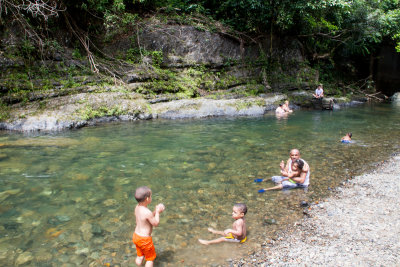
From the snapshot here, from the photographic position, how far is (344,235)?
401 centimetres

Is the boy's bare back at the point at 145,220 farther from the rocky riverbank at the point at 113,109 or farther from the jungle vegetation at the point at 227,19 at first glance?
the jungle vegetation at the point at 227,19

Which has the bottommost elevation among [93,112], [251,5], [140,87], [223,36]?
[93,112]

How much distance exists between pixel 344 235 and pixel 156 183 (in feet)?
11.9

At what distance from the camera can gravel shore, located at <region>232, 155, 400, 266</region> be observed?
348cm

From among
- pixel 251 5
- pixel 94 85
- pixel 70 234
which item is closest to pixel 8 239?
pixel 70 234

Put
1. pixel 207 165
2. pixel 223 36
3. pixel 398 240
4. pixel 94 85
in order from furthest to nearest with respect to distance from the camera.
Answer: pixel 223 36 < pixel 94 85 < pixel 207 165 < pixel 398 240

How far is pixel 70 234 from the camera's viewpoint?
4195mm

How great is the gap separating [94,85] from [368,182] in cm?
1163

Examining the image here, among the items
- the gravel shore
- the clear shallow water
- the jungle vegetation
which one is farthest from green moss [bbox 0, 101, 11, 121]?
the gravel shore

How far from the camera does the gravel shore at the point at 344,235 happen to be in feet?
11.4

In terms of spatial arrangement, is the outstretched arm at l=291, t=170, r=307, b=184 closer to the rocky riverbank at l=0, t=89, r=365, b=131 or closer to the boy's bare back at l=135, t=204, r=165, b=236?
the boy's bare back at l=135, t=204, r=165, b=236

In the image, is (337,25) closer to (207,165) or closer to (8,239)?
(207,165)

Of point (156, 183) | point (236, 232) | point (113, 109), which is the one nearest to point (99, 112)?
point (113, 109)

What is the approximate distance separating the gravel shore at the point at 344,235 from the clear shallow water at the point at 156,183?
Result: 31 centimetres
